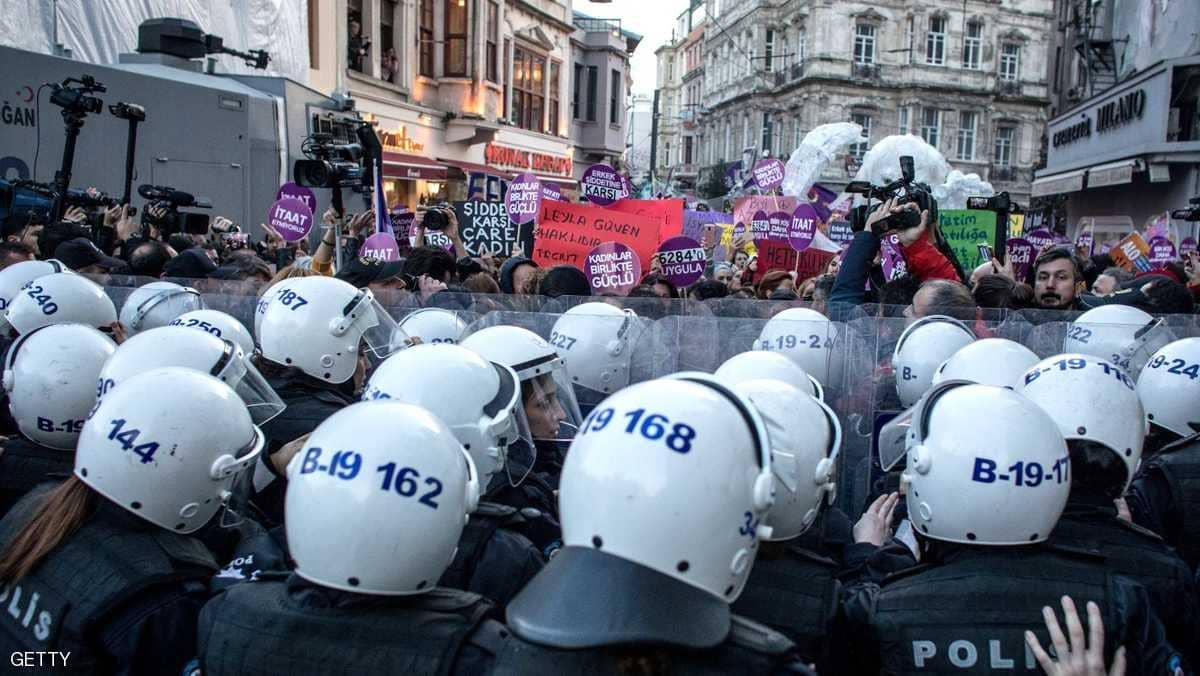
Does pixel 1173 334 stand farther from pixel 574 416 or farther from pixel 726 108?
pixel 726 108

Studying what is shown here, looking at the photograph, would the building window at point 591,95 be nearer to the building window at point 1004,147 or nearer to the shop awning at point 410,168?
the shop awning at point 410,168

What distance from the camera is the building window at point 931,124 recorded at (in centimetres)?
5525

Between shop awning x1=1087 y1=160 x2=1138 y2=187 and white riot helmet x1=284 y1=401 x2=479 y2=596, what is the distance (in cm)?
2012

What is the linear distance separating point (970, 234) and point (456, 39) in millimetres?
21119

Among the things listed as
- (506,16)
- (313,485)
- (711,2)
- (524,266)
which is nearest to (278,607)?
(313,485)

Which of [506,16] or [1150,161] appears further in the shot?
[506,16]

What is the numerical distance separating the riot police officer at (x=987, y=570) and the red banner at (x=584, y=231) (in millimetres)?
6312

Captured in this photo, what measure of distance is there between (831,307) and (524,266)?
104 inches

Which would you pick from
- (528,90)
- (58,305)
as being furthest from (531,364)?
(528,90)

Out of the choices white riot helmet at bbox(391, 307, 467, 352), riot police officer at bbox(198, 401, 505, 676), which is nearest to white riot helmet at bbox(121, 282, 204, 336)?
white riot helmet at bbox(391, 307, 467, 352)

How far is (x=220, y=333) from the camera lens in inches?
173

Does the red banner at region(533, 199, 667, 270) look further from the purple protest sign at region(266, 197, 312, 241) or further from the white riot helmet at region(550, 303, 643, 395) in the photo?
the white riot helmet at region(550, 303, 643, 395)

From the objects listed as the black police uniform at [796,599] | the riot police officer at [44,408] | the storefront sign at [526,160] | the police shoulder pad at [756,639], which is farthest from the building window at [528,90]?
the police shoulder pad at [756,639]

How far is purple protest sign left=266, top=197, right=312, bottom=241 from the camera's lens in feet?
30.1
